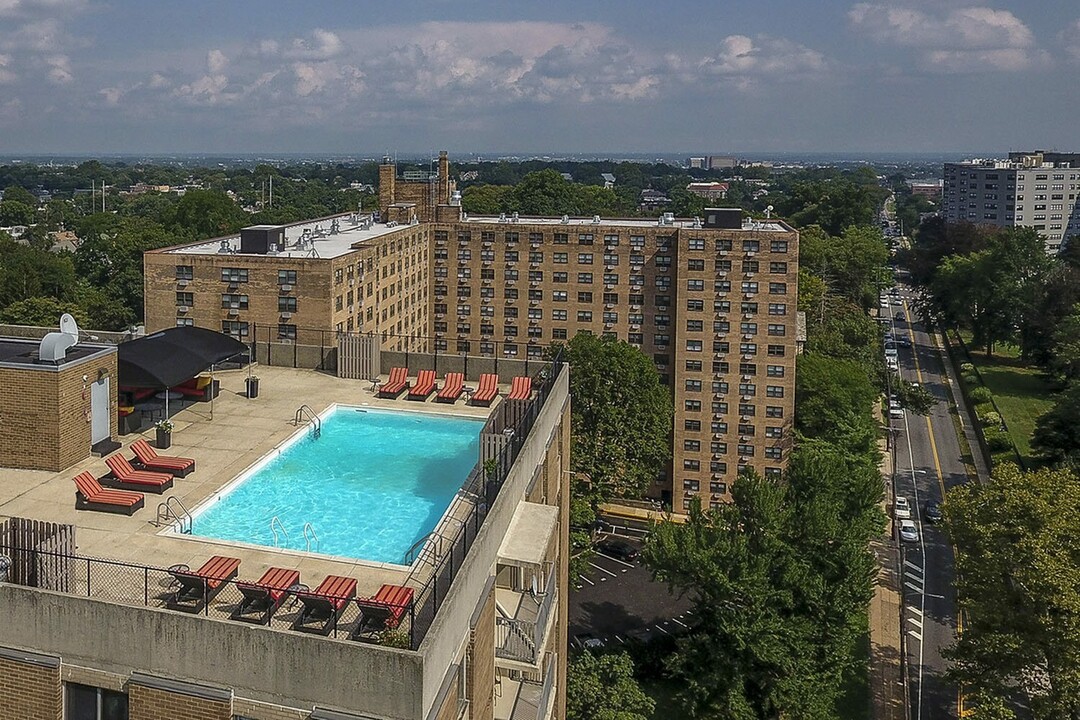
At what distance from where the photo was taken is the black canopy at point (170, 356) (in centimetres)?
2789

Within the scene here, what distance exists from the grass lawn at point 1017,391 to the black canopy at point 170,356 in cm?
7128

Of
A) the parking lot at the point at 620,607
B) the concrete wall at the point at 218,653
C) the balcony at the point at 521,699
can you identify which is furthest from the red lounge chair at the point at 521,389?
the parking lot at the point at 620,607

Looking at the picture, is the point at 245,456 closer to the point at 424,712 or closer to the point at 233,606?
the point at 233,606

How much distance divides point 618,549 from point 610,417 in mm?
11478

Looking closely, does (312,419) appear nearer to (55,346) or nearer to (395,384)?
(395,384)

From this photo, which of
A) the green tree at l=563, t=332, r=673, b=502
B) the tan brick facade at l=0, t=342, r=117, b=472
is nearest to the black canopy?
the tan brick facade at l=0, t=342, r=117, b=472

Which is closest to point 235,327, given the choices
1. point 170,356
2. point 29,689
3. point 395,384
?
point 395,384

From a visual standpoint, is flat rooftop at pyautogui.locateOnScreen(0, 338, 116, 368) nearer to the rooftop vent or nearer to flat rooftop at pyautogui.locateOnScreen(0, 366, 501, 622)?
the rooftop vent

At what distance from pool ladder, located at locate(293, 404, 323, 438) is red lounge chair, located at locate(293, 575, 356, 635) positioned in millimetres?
12098

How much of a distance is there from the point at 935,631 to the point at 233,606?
48.3m

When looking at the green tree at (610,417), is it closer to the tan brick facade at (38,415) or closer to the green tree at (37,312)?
the tan brick facade at (38,415)

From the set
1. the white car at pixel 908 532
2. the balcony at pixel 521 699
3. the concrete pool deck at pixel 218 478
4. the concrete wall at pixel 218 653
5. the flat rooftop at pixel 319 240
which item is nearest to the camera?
the concrete wall at pixel 218 653

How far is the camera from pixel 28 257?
100m

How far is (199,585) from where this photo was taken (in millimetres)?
16984
